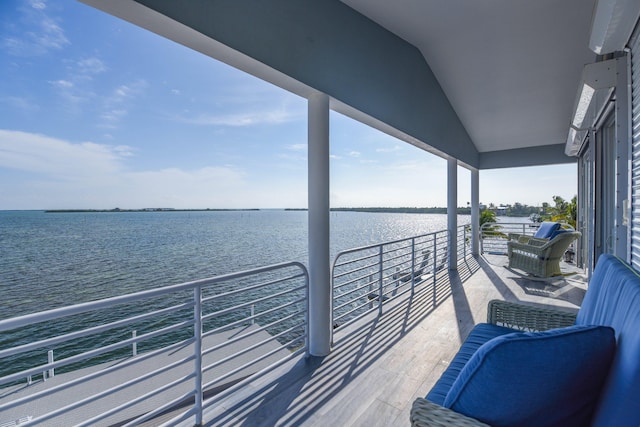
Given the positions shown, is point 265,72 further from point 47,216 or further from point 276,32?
point 47,216

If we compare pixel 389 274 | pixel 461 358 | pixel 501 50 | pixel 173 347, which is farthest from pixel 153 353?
pixel 501 50

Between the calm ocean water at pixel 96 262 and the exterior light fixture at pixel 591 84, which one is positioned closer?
the exterior light fixture at pixel 591 84

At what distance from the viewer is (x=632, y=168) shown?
5.03 feet

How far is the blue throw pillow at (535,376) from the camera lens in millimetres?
724

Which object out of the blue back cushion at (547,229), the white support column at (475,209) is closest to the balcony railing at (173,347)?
the white support column at (475,209)

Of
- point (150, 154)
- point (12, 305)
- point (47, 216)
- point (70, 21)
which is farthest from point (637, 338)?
point (47, 216)

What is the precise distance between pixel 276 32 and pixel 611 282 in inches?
77.1

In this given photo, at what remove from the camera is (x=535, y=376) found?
0.72 m

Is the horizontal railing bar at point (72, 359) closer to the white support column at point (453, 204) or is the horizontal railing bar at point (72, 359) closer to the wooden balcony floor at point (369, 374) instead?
the wooden balcony floor at point (369, 374)

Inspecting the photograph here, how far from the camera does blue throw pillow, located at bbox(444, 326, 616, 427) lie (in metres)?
0.72

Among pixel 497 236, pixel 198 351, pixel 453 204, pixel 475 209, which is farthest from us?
pixel 497 236

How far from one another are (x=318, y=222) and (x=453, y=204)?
3652 mm

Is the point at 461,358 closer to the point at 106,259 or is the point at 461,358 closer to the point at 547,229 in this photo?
the point at 547,229

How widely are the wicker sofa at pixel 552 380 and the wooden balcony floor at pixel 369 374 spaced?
0.91 m
